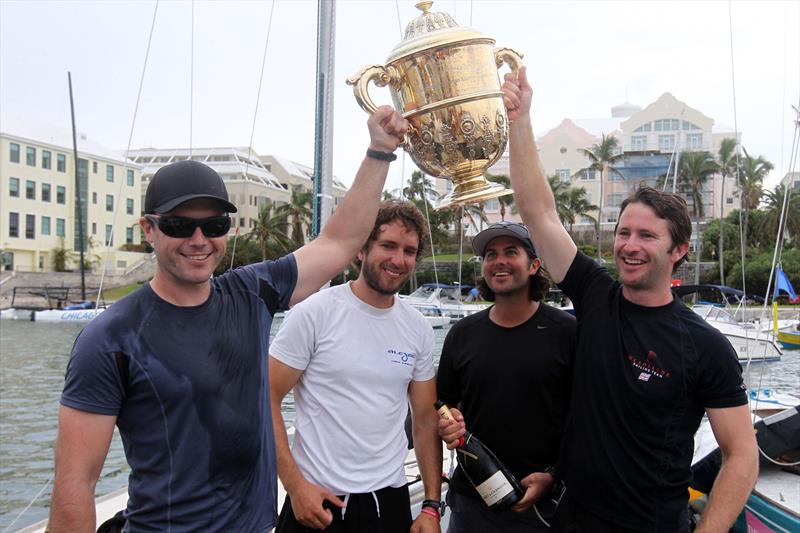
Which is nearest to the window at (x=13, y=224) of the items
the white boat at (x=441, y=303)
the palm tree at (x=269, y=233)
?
the palm tree at (x=269, y=233)

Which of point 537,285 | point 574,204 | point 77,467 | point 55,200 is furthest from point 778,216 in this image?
point 55,200

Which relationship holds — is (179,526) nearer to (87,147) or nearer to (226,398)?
(226,398)

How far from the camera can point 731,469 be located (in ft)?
6.63

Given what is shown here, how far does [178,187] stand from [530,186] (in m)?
1.18

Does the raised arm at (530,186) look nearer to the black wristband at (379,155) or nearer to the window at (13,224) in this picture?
the black wristband at (379,155)

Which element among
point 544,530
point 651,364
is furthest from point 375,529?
point 651,364

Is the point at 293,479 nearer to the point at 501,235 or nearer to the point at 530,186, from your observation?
the point at 501,235

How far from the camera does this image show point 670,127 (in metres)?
55.8

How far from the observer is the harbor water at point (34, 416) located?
24.8 ft

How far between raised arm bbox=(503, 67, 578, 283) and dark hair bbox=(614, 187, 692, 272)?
0.24 meters

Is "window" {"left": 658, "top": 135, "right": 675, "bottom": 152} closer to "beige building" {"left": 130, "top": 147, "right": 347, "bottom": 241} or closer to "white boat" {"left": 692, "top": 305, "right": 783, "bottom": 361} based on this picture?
"beige building" {"left": 130, "top": 147, "right": 347, "bottom": 241}

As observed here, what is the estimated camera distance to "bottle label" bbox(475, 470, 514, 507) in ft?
7.51

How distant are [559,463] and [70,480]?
1.53 metres

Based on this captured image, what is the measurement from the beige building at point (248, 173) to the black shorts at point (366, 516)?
1961 inches
